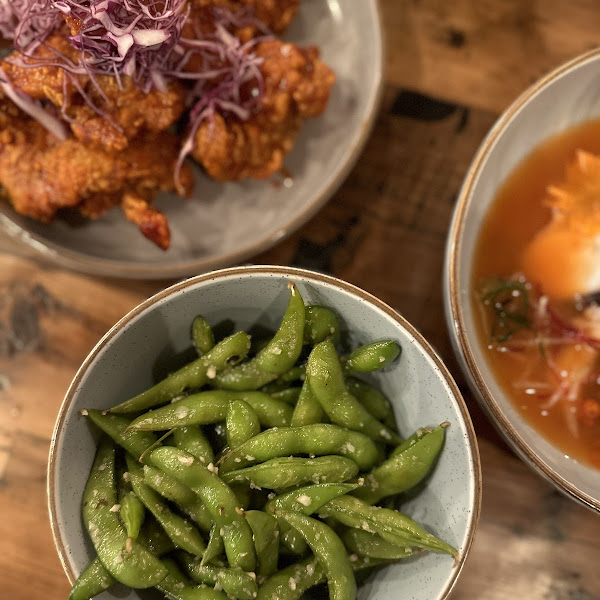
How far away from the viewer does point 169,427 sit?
128 cm

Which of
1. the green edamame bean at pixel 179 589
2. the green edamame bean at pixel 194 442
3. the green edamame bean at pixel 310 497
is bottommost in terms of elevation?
the green edamame bean at pixel 179 589

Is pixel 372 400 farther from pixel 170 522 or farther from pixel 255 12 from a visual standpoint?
pixel 255 12

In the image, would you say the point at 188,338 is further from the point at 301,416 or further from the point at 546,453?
the point at 546,453

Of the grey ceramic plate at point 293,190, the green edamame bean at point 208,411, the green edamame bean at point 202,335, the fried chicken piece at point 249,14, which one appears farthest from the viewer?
the grey ceramic plate at point 293,190

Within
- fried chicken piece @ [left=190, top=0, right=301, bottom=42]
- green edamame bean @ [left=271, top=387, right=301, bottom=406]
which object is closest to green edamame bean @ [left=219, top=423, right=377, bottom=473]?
green edamame bean @ [left=271, top=387, right=301, bottom=406]

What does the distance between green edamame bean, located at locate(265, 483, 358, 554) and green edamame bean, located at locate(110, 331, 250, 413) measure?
32 cm

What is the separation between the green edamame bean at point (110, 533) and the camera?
1.18 metres

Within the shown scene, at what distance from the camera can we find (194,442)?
1315 mm

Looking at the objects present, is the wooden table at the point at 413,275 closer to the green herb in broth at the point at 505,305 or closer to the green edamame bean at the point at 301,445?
the green herb in broth at the point at 505,305

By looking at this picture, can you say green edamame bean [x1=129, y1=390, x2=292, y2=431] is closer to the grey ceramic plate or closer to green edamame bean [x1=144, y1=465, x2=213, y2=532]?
green edamame bean [x1=144, y1=465, x2=213, y2=532]

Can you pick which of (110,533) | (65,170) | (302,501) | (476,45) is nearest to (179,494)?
(110,533)

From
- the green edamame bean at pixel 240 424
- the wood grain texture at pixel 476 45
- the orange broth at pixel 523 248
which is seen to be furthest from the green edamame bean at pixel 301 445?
the wood grain texture at pixel 476 45

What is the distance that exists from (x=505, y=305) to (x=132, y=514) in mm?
1217

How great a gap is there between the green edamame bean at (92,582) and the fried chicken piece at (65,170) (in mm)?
903
